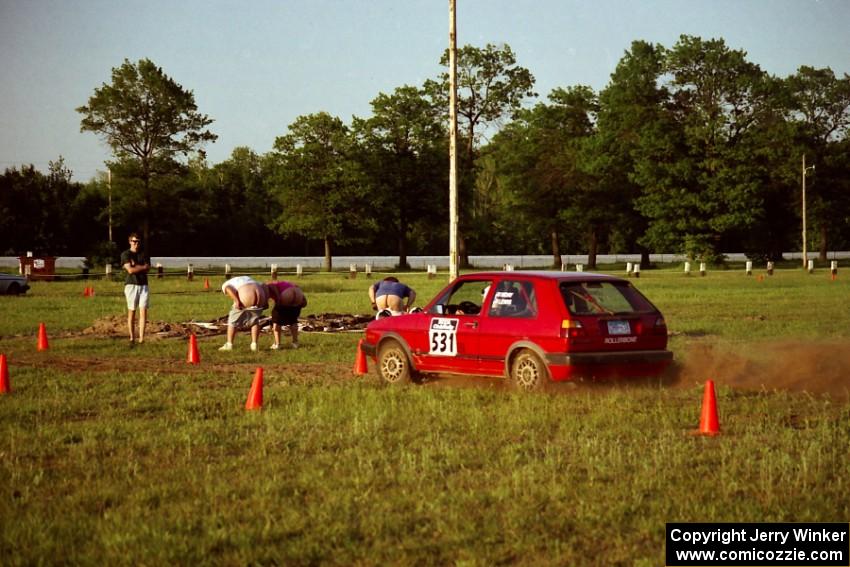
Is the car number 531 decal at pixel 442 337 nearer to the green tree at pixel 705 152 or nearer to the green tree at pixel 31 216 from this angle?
the green tree at pixel 705 152

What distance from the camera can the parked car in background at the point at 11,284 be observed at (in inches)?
1583

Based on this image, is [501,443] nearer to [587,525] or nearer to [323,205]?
[587,525]

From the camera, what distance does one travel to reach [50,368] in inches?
611

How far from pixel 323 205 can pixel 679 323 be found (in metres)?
54.5

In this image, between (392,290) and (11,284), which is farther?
(11,284)

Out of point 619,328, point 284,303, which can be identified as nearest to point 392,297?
point 284,303

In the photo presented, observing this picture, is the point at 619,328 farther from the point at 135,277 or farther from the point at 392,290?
the point at 135,277

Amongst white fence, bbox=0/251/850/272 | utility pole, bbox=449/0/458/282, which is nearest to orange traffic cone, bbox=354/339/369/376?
utility pole, bbox=449/0/458/282

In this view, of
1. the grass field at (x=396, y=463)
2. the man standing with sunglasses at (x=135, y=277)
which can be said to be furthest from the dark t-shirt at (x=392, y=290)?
the man standing with sunglasses at (x=135, y=277)

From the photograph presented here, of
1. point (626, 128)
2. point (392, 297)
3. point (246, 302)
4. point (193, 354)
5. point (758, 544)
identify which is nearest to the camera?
point (758, 544)

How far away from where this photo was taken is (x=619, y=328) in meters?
12.3

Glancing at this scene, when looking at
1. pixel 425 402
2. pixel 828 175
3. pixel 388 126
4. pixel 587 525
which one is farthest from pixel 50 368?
pixel 828 175

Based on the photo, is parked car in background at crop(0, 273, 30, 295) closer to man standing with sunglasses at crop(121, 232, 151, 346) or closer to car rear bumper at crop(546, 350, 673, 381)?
man standing with sunglasses at crop(121, 232, 151, 346)

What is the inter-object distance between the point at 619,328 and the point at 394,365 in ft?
10.5
